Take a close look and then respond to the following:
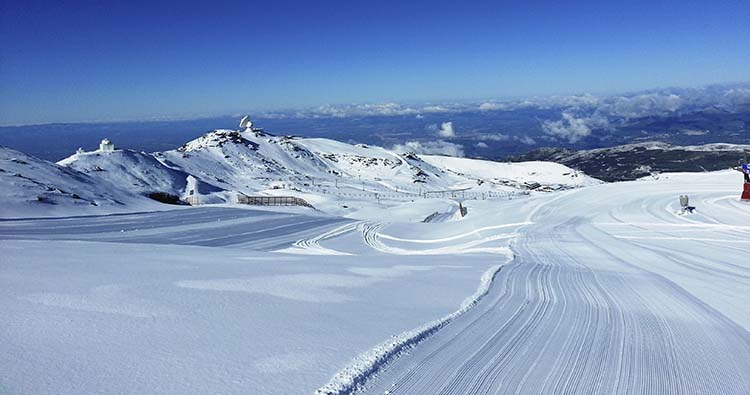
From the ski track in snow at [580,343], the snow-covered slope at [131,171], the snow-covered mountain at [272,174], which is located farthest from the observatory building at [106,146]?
the ski track in snow at [580,343]

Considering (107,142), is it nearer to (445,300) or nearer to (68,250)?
(68,250)

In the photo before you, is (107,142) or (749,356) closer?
(749,356)

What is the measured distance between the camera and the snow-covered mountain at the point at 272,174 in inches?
1692

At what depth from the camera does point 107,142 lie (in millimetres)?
53531

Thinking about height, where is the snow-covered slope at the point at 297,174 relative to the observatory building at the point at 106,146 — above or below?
below

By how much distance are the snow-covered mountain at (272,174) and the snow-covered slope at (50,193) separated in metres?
0.12

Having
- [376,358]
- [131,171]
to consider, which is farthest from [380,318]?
[131,171]

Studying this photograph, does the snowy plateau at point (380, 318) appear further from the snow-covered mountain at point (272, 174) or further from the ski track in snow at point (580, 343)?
the snow-covered mountain at point (272, 174)

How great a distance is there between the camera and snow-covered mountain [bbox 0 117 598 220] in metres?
43.0

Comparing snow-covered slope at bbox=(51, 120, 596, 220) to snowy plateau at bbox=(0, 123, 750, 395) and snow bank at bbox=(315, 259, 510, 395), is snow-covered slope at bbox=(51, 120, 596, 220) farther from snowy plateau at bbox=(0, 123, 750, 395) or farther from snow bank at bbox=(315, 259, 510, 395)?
snow bank at bbox=(315, 259, 510, 395)

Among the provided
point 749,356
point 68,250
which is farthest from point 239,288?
point 749,356

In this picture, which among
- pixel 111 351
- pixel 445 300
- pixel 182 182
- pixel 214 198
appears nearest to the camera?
pixel 111 351

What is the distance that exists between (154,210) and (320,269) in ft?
59.8

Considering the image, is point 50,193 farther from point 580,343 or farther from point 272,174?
point 272,174
